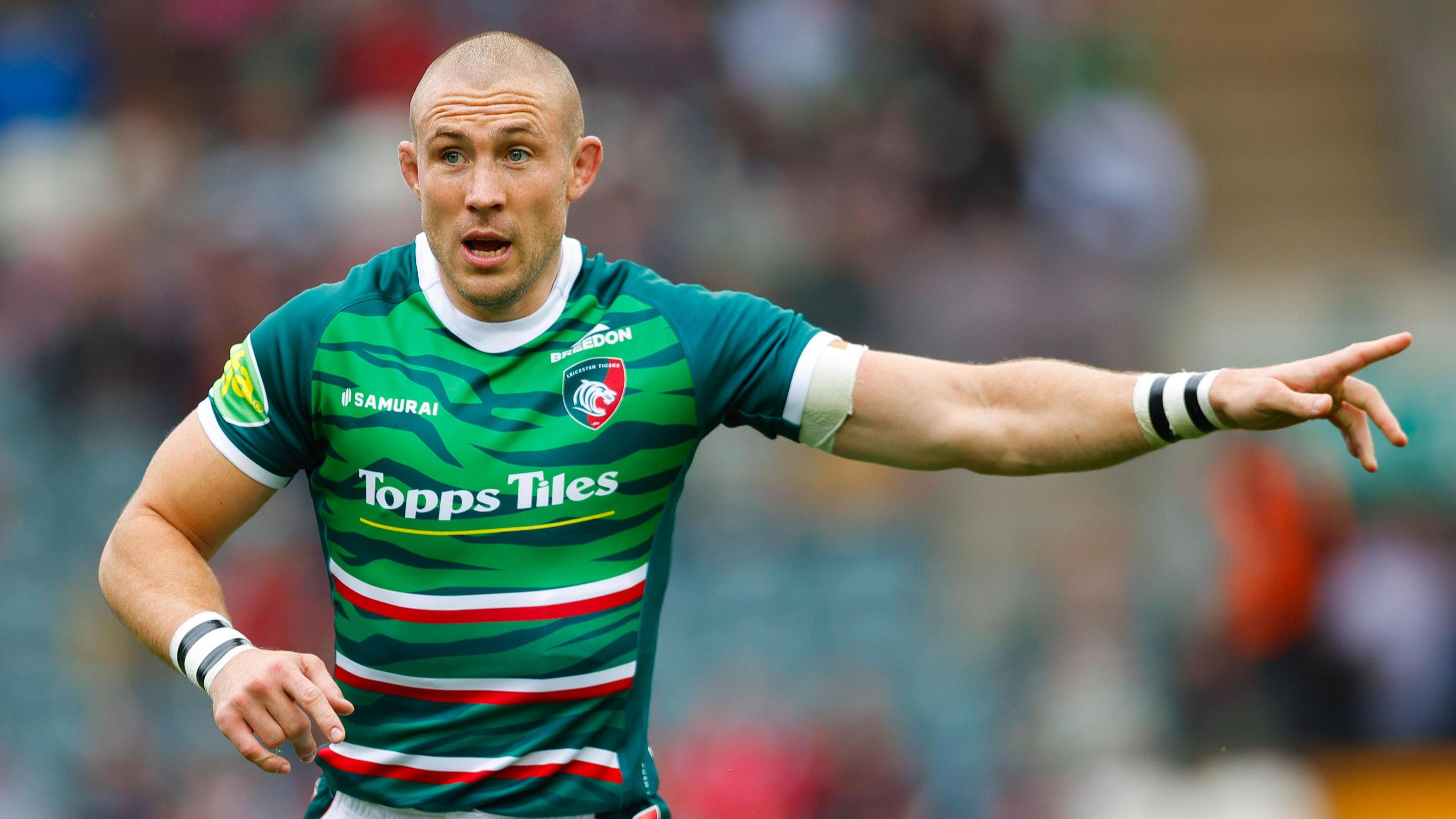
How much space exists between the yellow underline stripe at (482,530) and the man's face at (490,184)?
57cm

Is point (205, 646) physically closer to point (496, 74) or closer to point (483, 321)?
point (483, 321)

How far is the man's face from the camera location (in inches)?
162

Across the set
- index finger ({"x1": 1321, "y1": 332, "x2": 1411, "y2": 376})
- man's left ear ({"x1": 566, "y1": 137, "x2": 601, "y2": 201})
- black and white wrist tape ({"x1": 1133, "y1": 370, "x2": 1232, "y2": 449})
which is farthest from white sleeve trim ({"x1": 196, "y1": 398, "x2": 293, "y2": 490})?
index finger ({"x1": 1321, "y1": 332, "x2": 1411, "y2": 376})

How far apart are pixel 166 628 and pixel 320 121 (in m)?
8.14

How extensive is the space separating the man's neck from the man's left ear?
0.21m

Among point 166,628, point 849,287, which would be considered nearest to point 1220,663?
point 849,287

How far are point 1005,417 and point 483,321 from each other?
137cm

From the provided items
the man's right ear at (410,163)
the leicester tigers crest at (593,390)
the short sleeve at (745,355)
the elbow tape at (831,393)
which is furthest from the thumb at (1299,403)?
the man's right ear at (410,163)

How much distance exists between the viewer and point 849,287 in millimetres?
10641

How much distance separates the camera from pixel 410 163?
4.38m

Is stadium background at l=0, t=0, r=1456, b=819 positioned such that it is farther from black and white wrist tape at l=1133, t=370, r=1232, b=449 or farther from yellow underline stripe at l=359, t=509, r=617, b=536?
black and white wrist tape at l=1133, t=370, r=1232, b=449

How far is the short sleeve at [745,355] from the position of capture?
429cm

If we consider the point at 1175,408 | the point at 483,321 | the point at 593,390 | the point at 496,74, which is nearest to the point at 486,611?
the point at 593,390

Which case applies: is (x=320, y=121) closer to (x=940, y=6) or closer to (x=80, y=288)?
(x=80, y=288)
